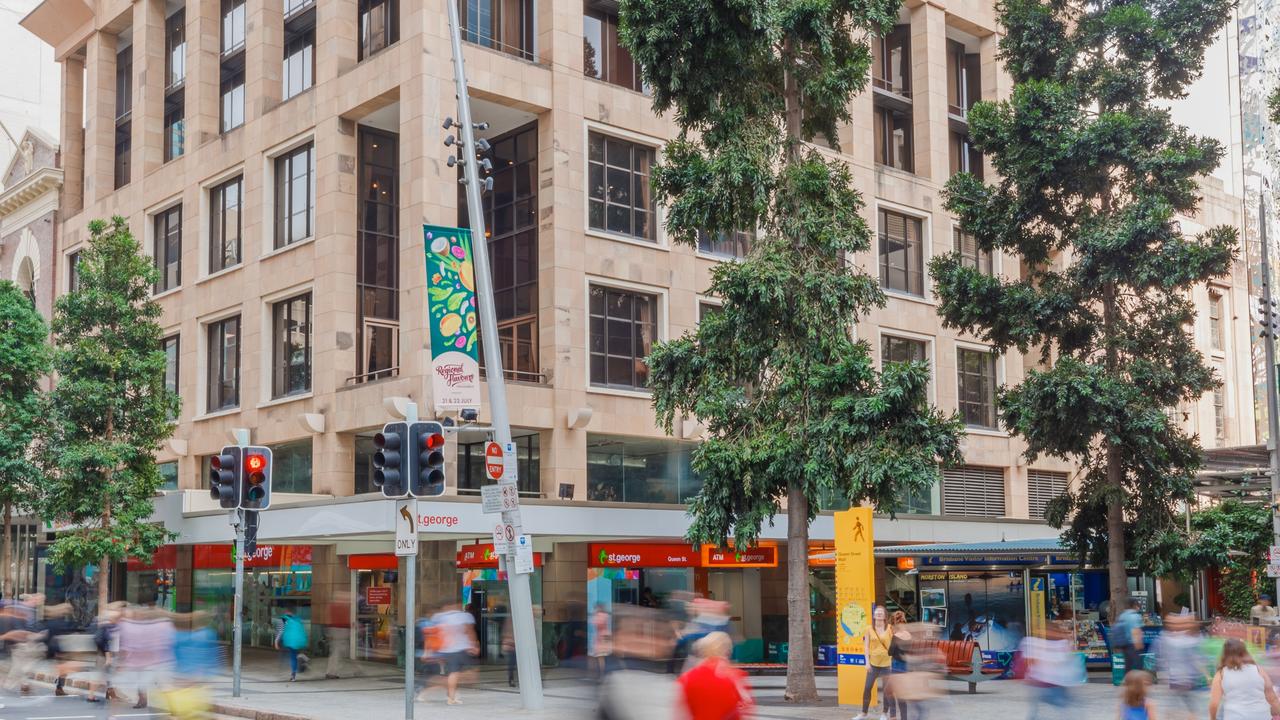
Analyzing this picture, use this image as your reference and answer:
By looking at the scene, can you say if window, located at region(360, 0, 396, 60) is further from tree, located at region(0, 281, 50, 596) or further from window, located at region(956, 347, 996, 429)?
window, located at region(956, 347, 996, 429)

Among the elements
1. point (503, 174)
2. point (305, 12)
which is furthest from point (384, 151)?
point (305, 12)

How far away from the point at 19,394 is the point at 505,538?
2393 centimetres

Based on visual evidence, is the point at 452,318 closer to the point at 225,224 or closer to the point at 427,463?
the point at 427,463

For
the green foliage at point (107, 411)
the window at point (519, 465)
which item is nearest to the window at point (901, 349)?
the window at point (519, 465)

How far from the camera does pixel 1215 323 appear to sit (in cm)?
5297

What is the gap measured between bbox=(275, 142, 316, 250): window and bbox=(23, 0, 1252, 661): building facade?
0.28ft

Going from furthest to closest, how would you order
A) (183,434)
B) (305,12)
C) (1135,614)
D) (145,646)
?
(183,434) → (305,12) → (1135,614) → (145,646)

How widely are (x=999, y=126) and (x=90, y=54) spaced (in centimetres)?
3213

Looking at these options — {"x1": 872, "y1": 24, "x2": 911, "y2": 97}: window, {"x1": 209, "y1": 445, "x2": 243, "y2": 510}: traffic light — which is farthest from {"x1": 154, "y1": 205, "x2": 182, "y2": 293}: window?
{"x1": 872, "y1": 24, "x2": 911, "y2": 97}: window

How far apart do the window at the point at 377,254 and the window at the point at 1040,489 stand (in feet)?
69.2

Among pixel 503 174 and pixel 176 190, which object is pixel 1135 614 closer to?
pixel 503 174

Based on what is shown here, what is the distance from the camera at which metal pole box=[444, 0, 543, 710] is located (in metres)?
19.6

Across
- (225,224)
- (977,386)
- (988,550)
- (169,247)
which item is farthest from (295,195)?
(977,386)

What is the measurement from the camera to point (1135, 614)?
20.0 meters
